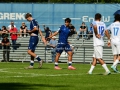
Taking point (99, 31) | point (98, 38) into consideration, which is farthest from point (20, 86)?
point (99, 31)

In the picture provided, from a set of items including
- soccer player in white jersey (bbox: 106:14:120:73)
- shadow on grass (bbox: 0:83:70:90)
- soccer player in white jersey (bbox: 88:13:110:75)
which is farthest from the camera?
soccer player in white jersey (bbox: 106:14:120:73)

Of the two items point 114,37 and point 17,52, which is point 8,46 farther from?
point 114,37

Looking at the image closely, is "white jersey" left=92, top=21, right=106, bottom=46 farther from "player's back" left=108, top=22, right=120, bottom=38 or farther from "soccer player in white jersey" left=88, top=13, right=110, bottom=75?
"player's back" left=108, top=22, right=120, bottom=38

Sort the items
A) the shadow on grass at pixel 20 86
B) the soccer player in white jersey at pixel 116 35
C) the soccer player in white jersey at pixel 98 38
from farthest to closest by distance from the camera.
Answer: the soccer player in white jersey at pixel 116 35
the soccer player in white jersey at pixel 98 38
the shadow on grass at pixel 20 86

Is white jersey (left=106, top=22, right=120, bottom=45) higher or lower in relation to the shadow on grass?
higher

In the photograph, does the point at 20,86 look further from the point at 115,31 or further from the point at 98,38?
the point at 115,31

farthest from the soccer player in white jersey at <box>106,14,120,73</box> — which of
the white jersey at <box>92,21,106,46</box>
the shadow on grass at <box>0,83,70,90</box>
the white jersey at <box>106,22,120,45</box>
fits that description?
the shadow on grass at <box>0,83,70,90</box>

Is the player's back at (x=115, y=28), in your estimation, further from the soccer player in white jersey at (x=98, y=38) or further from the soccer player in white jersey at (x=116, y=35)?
the soccer player in white jersey at (x=98, y=38)

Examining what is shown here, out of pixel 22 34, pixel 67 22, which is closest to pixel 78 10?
pixel 22 34

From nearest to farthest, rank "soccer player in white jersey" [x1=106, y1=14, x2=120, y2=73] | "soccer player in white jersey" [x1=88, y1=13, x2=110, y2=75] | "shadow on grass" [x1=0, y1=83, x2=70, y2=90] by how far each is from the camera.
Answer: "shadow on grass" [x1=0, y1=83, x2=70, y2=90] → "soccer player in white jersey" [x1=88, y1=13, x2=110, y2=75] → "soccer player in white jersey" [x1=106, y1=14, x2=120, y2=73]

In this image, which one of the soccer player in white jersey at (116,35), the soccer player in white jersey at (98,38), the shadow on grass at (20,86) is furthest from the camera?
the soccer player in white jersey at (116,35)

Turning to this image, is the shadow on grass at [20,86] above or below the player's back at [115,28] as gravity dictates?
below

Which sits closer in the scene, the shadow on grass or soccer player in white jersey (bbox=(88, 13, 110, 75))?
the shadow on grass

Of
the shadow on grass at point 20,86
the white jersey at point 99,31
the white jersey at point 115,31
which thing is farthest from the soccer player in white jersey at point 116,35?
the shadow on grass at point 20,86
